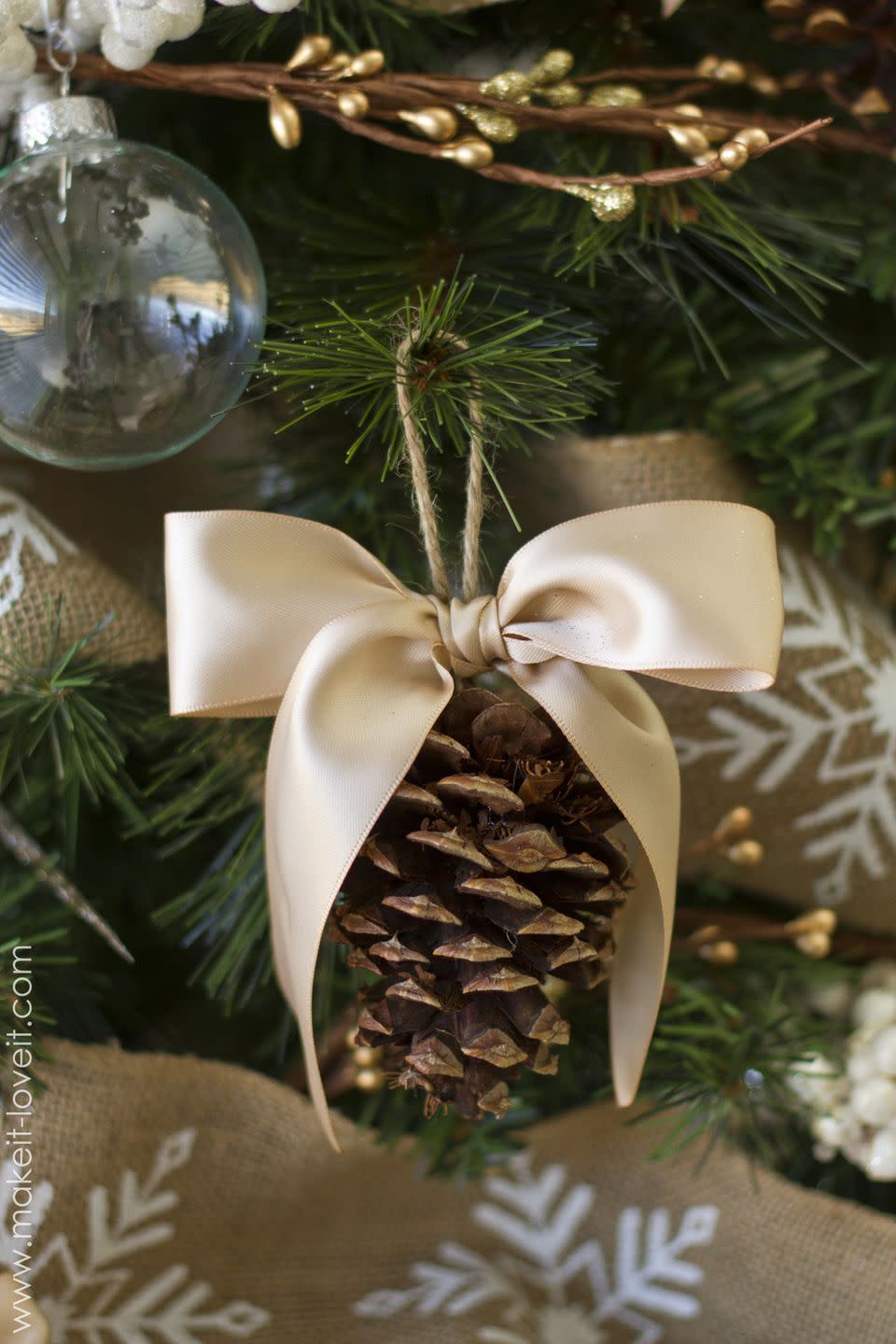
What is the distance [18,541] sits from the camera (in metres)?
0.48

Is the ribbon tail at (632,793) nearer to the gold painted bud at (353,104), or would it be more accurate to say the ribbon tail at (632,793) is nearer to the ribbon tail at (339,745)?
the ribbon tail at (339,745)

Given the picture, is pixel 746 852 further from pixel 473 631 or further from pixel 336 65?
pixel 336 65

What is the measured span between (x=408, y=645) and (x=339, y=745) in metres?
0.05

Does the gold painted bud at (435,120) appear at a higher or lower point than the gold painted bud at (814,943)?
higher

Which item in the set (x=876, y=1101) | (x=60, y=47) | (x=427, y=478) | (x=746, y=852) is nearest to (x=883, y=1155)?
(x=876, y=1101)

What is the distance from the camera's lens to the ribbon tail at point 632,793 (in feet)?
1.20

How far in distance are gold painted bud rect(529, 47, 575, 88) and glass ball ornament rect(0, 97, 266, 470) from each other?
0.43 ft

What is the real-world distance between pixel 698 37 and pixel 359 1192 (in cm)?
60

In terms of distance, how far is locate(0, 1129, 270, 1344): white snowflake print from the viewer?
46 centimetres

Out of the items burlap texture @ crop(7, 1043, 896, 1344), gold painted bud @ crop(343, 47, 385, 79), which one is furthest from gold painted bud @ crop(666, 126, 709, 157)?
burlap texture @ crop(7, 1043, 896, 1344)

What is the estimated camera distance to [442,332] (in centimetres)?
38

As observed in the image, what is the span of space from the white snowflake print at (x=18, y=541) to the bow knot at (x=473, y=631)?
0.19 metres

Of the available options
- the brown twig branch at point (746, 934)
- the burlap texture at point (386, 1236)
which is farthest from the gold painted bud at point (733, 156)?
the burlap texture at point (386, 1236)

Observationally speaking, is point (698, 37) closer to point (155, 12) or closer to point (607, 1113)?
point (155, 12)
